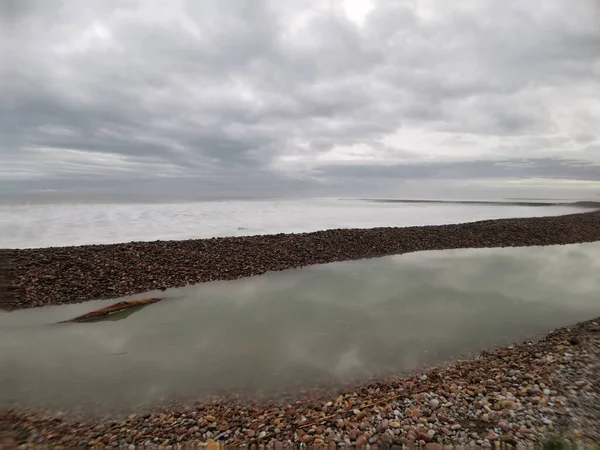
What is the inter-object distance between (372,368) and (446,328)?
2802 mm

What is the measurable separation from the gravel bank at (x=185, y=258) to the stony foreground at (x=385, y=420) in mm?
6765

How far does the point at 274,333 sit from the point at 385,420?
3851 millimetres

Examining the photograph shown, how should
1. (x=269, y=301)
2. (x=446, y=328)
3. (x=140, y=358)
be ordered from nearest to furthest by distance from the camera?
(x=140, y=358) < (x=446, y=328) < (x=269, y=301)

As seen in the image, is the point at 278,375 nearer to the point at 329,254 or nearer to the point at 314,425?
the point at 314,425

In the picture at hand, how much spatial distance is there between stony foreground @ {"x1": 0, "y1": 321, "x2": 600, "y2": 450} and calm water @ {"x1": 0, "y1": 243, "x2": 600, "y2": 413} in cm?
55

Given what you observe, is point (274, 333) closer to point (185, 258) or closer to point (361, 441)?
point (361, 441)

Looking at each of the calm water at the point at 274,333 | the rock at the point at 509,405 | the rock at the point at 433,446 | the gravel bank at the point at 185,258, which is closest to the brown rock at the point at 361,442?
the rock at the point at 433,446

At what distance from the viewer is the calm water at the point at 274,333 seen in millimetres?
5582

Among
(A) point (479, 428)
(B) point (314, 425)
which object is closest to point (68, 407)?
(B) point (314, 425)

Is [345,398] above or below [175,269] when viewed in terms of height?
below

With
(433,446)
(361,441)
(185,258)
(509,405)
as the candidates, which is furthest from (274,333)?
(185,258)

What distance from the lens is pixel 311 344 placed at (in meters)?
7.04

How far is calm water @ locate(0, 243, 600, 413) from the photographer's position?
5582 mm

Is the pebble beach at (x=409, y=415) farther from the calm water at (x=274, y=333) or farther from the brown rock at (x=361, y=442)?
the calm water at (x=274, y=333)
